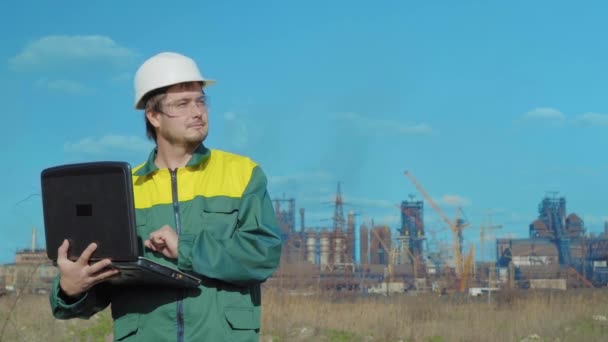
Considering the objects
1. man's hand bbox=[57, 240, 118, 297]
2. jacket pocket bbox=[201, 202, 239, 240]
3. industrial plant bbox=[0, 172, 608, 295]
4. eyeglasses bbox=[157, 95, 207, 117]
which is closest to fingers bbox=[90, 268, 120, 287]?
man's hand bbox=[57, 240, 118, 297]

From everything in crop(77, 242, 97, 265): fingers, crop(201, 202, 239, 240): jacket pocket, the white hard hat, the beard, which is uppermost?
the white hard hat

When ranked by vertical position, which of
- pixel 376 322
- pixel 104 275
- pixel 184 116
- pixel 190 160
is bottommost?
pixel 376 322

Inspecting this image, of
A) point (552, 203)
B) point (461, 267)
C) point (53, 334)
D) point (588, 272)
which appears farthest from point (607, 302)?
point (552, 203)

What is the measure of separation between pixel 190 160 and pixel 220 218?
245 millimetres

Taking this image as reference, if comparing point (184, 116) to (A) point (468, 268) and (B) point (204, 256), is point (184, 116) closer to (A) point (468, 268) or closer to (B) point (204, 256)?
(B) point (204, 256)

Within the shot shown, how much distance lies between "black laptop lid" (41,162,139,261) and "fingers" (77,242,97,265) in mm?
17

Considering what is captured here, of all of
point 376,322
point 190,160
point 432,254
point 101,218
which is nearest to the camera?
point 101,218

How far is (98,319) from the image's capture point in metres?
10.5

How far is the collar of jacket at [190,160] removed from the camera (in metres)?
2.74

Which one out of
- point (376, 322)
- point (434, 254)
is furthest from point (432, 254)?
point (376, 322)

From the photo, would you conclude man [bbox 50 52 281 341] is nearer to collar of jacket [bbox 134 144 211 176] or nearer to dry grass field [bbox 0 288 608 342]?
collar of jacket [bbox 134 144 211 176]

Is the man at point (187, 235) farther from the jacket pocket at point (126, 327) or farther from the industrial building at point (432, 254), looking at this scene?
the industrial building at point (432, 254)

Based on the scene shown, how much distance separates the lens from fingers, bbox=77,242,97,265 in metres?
2.45

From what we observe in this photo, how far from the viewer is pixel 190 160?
108 inches
